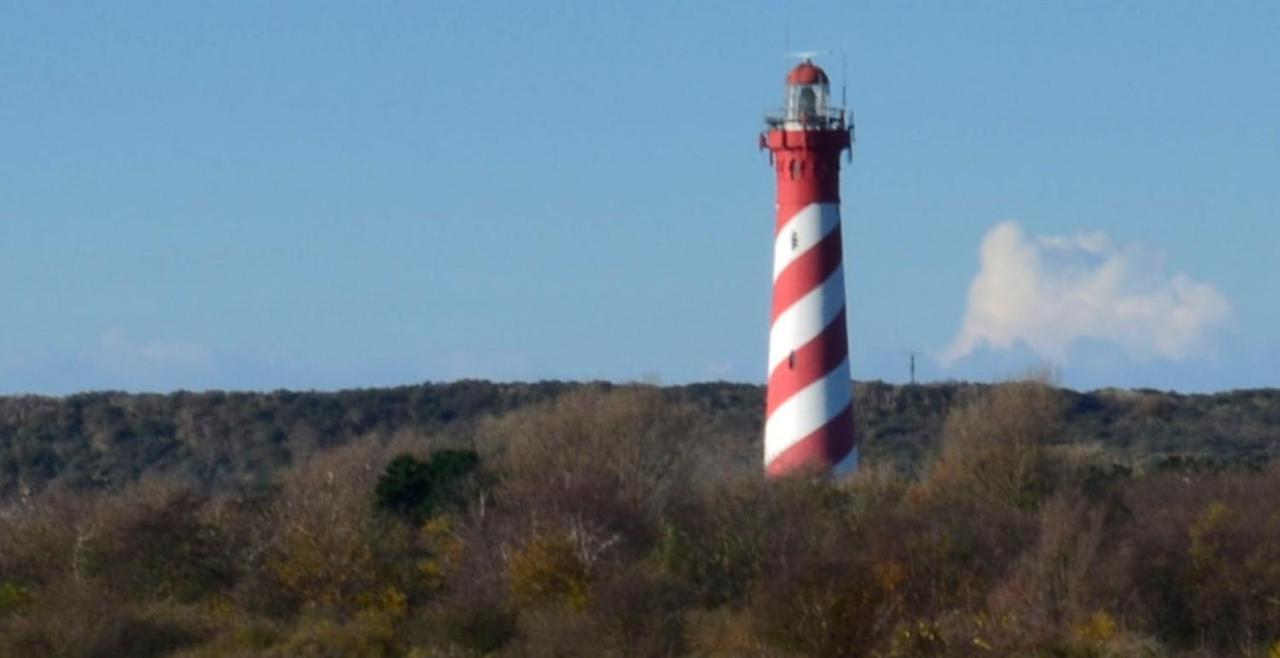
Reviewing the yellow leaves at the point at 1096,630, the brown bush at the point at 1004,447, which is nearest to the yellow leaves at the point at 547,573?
the yellow leaves at the point at 1096,630

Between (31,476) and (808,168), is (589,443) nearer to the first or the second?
(808,168)

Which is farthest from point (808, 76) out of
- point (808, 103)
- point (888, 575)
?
point (888, 575)

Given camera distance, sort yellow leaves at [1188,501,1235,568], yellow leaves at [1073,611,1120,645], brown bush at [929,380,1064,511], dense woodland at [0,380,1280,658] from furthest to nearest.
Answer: brown bush at [929,380,1064,511] < yellow leaves at [1188,501,1235,568] < dense woodland at [0,380,1280,658] < yellow leaves at [1073,611,1120,645]

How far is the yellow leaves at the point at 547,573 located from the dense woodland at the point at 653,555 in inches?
1.3

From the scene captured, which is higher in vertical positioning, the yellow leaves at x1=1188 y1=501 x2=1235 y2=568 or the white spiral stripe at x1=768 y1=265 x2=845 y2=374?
the white spiral stripe at x1=768 y1=265 x2=845 y2=374

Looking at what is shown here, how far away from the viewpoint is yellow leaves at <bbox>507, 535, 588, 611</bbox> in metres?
26.8

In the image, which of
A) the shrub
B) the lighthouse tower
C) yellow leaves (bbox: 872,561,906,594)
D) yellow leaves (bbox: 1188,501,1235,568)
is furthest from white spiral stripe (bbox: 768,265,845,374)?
yellow leaves (bbox: 872,561,906,594)

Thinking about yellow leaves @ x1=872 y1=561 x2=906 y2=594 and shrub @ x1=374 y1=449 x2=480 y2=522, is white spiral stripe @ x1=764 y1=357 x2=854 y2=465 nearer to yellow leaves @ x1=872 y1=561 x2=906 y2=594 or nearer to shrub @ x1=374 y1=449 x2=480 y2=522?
shrub @ x1=374 y1=449 x2=480 y2=522

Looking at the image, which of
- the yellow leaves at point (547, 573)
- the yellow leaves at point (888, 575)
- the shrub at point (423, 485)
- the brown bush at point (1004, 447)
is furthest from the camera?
the shrub at point (423, 485)

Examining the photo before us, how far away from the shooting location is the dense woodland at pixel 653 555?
24.9 metres

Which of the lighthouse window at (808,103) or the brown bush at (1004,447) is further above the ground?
the lighthouse window at (808,103)

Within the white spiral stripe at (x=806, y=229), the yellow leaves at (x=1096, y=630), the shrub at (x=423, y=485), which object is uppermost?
the white spiral stripe at (x=806, y=229)

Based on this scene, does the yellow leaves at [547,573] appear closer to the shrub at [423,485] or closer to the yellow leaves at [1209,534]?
the shrub at [423,485]

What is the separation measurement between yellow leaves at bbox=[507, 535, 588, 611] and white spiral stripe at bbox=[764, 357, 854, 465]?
9.23 m
